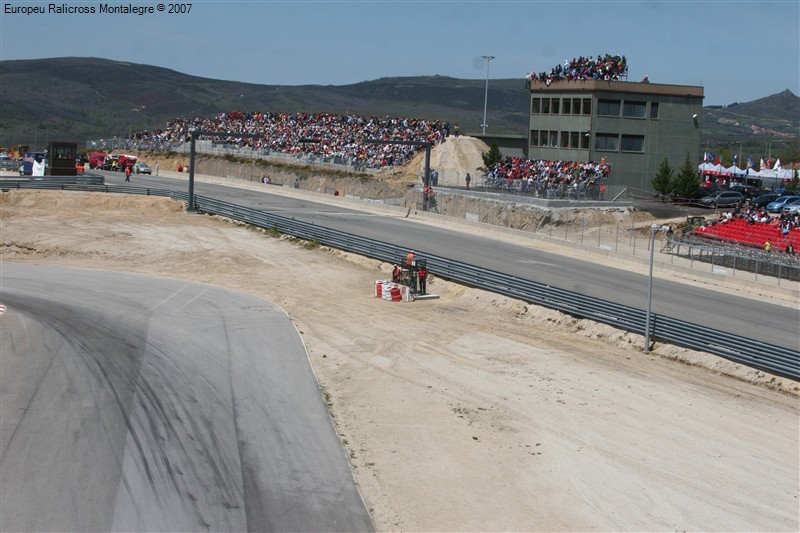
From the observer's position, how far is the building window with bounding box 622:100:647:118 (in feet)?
196

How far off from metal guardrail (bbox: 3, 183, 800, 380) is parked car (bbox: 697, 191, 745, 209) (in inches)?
991

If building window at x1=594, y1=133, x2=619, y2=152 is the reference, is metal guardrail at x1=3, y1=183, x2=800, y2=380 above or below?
below

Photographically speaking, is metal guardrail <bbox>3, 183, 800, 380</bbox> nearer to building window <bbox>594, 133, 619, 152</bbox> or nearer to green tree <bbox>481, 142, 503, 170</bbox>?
building window <bbox>594, 133, 619, 152</bbox>

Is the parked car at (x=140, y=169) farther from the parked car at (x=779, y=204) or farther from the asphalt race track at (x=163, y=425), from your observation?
the parked car at (x=779, y=204)

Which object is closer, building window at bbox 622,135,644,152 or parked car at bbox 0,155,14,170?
building window at bbox 622,135,644,152

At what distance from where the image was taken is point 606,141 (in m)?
59.5

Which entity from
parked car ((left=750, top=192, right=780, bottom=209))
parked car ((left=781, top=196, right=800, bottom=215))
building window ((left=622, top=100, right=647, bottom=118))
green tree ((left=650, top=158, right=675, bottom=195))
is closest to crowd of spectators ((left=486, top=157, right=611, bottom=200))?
green tree ((left=650, top=158, right=675, bottom=195))

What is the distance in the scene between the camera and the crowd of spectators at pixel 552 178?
53.2m

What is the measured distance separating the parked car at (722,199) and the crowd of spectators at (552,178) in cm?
635

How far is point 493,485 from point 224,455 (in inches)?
200

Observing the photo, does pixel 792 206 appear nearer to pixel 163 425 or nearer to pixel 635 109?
pixel 635 109

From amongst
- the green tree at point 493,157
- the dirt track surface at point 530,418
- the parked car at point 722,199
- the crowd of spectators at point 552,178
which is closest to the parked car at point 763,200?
the parked car at point 722,199

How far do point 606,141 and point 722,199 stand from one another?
847cm

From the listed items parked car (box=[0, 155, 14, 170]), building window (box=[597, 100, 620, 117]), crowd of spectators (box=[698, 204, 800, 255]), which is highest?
building window (box=[597, 100, 620, 117])
